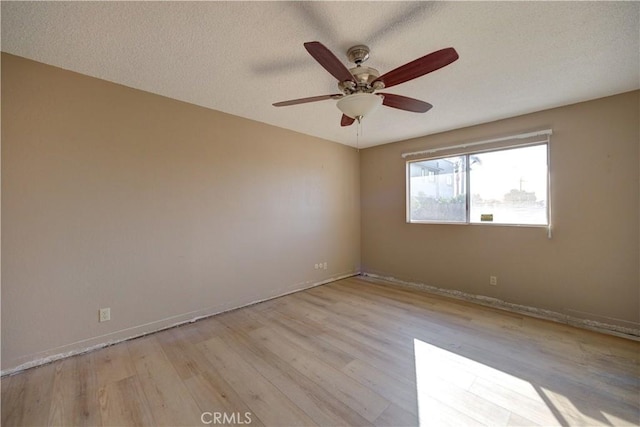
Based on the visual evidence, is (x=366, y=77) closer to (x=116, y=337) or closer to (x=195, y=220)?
(x=195, y=220)

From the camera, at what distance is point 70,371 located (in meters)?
2.00

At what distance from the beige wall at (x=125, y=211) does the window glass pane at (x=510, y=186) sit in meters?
2.62

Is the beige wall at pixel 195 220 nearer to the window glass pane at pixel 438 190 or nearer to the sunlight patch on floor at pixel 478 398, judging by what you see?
the window glass pane at pixel 438 190

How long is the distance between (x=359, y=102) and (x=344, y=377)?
2.00 m

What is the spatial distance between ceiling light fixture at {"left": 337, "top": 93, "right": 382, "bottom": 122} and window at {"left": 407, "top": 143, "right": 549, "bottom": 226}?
2.44 metres

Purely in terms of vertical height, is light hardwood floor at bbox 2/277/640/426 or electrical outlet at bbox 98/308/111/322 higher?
electrical outlet at bbox 98/308/111/322

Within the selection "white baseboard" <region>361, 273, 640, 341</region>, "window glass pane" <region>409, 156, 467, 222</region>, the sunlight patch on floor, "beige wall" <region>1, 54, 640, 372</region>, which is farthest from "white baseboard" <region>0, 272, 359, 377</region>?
"window glass pane" <region>409, 156, 467, 222</region>

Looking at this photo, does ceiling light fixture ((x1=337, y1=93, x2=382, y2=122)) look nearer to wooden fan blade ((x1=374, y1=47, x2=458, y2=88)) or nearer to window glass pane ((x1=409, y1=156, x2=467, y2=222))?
wooden fan blade ((x1=374, y1=47, x2=458, y2=88))

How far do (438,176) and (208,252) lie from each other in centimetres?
345

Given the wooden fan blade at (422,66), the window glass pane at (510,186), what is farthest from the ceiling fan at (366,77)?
the window glass pane at (510,186)

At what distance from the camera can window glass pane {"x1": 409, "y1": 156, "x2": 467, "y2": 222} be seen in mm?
3773

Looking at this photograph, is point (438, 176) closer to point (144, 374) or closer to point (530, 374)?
point (530, 374)

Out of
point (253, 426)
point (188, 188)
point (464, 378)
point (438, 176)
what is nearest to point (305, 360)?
point (253, 426)

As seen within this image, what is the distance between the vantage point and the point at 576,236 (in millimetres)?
2844
